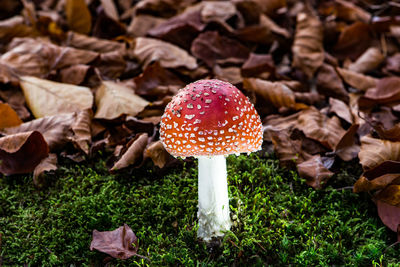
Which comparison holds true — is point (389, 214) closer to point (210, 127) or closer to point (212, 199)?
point (212, 199)

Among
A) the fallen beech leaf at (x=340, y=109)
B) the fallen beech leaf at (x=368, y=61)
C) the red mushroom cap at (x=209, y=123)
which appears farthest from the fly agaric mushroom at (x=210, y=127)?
the fallen beech leaf at (x=368, y=61)

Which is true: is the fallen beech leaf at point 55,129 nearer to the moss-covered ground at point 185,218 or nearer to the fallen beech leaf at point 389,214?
the moss-covered ground at point 185,218

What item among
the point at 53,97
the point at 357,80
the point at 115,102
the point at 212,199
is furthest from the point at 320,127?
the point at 53,97

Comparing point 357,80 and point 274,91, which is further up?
point 274,91

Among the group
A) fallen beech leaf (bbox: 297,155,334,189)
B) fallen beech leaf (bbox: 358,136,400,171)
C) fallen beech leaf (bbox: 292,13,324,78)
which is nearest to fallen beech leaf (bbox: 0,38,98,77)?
fallen beech leaf (bbox: 292,13,324,78)

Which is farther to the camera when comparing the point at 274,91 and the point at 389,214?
the point at 274,91

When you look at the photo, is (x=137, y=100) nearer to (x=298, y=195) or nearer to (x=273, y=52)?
(x=298, y=195)

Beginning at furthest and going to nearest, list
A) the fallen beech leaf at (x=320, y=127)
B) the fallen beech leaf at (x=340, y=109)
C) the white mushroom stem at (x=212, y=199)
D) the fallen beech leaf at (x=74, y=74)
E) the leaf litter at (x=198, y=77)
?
the fallen beech leaf at (x=74, y=74)
the fallen beech leaf at (x=340, y=109)
the fallen beech leaf at (x=320, y=127)
the leaf litter at (x=198, y=77)
the white mushroom stem at (x=212, y=199)
